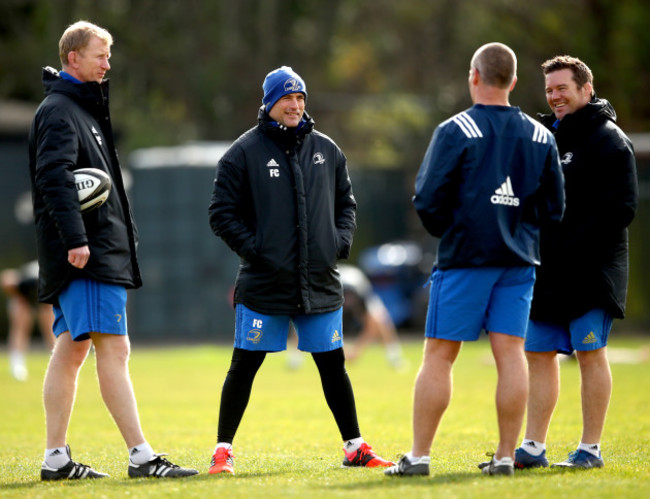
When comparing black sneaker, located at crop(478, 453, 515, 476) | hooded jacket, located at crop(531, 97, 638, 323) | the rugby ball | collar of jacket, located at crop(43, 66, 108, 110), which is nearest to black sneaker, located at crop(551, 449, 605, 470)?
black sneaker, located at crop(478, 453, 515, 476)

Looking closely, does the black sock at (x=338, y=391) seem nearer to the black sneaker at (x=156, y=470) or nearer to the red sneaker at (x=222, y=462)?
the red sneaker at (x=222, y=462)

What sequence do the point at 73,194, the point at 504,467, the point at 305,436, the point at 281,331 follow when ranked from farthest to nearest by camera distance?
1. the point at 305,436
2. the point at 281,331
3. the point at 73,194
4. the point at 504,467

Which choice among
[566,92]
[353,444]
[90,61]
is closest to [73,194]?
[90,61]

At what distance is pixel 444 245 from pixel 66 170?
2176 millimetres

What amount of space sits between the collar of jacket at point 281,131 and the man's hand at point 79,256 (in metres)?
1.38

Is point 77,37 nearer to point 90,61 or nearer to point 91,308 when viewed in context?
point 90,61

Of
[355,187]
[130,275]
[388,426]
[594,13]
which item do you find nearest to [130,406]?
[130,275]

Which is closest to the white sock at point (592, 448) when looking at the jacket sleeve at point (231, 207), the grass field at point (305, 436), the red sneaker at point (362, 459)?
the grass field at point (305, 436)

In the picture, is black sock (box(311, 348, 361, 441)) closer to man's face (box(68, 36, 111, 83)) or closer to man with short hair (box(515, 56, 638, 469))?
man with short hair (box(515, 56, 638, 469))

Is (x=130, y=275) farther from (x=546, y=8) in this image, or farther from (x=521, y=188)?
(x=546, y=8)

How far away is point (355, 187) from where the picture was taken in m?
26.0

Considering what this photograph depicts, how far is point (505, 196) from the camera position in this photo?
6.02 m

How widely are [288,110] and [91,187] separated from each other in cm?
129

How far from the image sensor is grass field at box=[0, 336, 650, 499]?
19.3ft
